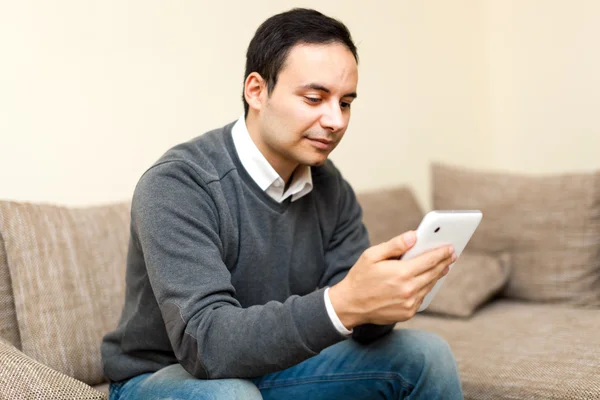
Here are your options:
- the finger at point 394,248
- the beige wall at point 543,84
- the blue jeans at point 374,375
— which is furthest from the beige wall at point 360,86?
the finger at point 394,248

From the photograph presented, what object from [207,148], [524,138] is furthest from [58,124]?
[524,138]

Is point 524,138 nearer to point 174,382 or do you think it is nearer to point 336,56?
point 336,56

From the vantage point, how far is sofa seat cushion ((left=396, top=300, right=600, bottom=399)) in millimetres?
1572

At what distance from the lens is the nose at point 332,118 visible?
54.2 inches

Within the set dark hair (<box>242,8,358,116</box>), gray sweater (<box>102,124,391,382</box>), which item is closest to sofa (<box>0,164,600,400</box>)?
gray sweater (<box>102,124,391,382</box>)

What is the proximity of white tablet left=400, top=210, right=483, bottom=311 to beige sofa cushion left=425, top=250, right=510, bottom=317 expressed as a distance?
1.01m

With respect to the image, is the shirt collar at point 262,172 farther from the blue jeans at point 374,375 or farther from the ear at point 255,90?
the blue jeans at point 374,375

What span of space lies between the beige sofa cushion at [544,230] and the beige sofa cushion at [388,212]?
185 millimetres

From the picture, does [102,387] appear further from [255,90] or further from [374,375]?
[255,90]

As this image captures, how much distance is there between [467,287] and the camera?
86.4 inches

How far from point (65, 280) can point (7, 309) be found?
142mm

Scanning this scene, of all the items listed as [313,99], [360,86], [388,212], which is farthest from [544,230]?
[313,99]

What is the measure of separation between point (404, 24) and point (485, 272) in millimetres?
1170

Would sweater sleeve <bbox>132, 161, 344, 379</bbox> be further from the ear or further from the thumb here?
the ear
